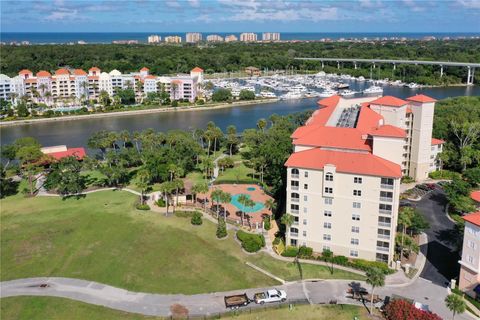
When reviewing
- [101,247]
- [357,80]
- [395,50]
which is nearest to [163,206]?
[101,247]

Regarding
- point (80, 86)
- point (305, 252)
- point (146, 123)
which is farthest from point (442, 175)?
point (80, 86)

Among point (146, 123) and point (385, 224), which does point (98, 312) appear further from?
point (146, 123)

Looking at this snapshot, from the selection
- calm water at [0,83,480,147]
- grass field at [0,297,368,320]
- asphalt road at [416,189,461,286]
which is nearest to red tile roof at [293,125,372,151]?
asphalt road at [416,189,461,286]

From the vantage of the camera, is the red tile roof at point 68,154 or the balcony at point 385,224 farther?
the red tile roof at point 68,154

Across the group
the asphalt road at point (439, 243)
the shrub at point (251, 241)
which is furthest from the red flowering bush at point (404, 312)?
the shrub at point (251, 241)

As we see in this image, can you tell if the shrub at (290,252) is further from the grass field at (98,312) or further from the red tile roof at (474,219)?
the red tile roof at (474,219)
